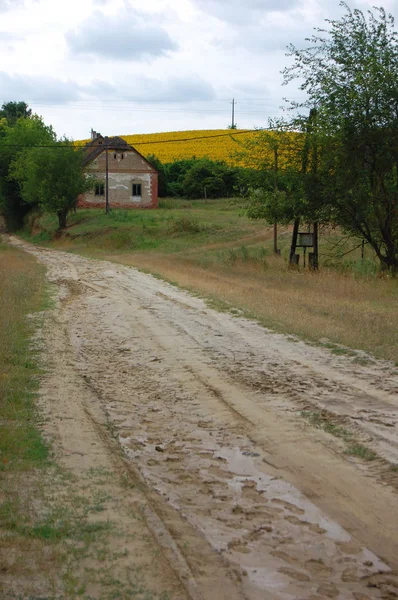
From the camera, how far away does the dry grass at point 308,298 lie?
12.2 m

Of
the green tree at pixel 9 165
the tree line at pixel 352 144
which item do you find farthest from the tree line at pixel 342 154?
the green tree at pixel 9 165

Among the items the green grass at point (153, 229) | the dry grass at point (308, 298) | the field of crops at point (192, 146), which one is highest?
the field of crops at point (192, 146)

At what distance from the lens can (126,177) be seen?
6147 centimetres

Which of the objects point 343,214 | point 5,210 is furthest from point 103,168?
point 343,214

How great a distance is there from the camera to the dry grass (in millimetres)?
→ 12188

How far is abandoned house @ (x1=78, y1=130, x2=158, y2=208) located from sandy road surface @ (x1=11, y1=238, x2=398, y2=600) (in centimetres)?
4997

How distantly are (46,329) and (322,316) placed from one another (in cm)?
553

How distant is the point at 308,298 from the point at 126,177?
45.8 metres

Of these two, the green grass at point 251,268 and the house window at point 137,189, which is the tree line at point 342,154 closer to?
the green grass at point 251,268

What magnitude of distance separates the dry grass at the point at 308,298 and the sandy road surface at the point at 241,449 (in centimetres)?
117

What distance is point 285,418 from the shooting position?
727 cm

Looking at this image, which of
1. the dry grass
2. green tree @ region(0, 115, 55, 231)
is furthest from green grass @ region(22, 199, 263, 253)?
the dry grass

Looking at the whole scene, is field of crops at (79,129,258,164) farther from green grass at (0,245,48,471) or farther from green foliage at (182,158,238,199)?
green grass at (0,245,48,471)

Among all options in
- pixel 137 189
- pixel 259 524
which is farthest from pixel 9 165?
pixel 259 524
